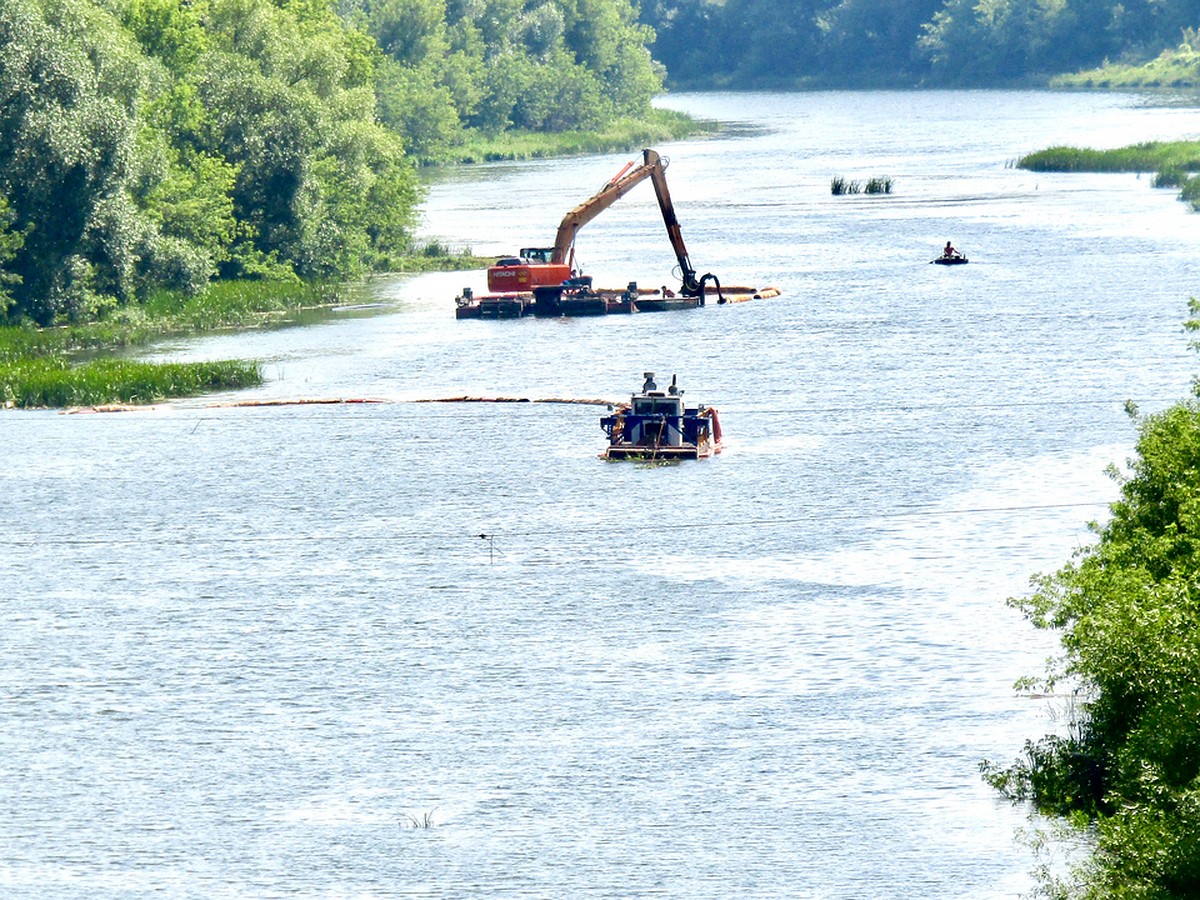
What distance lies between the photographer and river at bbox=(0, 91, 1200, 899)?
40219 millimetres

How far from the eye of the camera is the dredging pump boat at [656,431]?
7369cm

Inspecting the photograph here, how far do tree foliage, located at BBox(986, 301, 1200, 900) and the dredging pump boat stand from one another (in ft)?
99.3

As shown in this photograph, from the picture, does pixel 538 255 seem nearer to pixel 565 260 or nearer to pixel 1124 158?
pixel 565 260

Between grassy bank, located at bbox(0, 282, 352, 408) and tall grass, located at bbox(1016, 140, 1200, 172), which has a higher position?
tall grass, located at bbox(1016, 140, 1200, 172)

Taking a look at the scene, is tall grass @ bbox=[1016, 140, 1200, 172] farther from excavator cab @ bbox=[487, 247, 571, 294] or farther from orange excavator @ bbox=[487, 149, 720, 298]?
excavator cab @ bbox=[487, 247, 571, 294]

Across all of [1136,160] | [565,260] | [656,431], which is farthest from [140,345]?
[1136,160]

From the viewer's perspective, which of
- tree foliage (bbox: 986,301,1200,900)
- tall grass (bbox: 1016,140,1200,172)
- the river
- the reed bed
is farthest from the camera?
the reed bed

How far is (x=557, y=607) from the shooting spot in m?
56.1

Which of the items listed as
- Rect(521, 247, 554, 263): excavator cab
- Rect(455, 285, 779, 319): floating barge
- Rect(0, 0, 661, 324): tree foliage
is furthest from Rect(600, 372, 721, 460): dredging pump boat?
Rect(521, 247, 554, 263): excavator cab

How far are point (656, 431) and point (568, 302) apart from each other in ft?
123

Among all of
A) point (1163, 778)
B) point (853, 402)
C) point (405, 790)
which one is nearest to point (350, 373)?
point (853, 402)

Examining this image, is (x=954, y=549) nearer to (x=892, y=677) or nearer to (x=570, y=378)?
(x=892, y=677)

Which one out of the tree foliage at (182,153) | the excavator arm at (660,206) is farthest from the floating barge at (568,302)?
the tree foliage at (182,153)

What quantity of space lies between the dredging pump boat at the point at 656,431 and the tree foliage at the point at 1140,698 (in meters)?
30.3
